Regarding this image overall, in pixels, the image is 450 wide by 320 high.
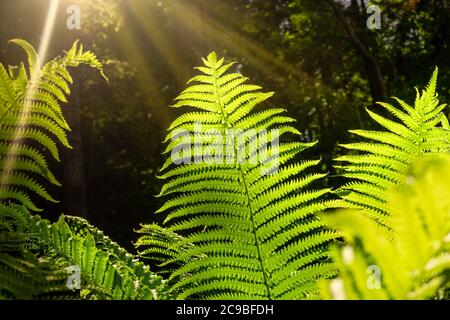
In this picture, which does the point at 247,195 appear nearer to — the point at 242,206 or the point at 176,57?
the point at 242,206

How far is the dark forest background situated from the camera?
11078 millimetres

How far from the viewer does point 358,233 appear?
0.53m

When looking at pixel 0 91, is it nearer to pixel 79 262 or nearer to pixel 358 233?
pixel 79 262

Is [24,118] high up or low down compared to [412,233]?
up

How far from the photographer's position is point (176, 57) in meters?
14.3

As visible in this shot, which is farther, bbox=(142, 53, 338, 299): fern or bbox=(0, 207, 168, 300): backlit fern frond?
bbox=(142, 53, 338, 299): fern

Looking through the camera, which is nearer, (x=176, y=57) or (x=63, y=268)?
(x=63, y=268)

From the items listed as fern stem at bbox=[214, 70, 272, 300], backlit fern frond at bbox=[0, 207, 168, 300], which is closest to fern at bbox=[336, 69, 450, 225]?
fern stem at bbox=[214, 70, 272, 300]

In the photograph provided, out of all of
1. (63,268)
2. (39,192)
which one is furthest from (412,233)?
(39,192)

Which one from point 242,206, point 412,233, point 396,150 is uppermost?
point 396,150

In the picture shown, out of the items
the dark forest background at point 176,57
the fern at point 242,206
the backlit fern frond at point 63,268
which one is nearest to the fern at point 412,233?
the backlit fern frond at point 63,268

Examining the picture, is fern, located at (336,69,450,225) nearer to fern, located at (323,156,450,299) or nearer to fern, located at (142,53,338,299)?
fern, located at (142,53,338,299)

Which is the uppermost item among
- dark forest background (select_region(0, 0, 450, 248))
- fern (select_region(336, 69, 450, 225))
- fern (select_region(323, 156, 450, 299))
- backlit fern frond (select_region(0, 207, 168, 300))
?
dark forest background (select_region(0, 0, 450, 248))

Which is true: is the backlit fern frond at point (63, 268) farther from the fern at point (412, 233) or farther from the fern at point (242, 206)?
the fern at point (412, 233)
